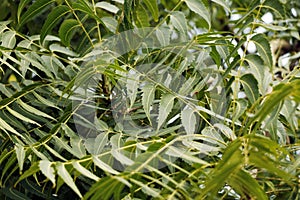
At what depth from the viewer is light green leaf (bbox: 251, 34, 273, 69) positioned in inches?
35.3

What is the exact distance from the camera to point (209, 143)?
3.01 feet

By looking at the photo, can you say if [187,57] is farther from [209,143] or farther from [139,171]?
[139,171]

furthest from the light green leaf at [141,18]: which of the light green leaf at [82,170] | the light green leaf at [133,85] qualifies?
the light green leaf at [82,170]

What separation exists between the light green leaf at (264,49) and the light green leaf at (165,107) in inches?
5.9

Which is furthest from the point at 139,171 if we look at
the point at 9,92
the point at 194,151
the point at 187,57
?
the point at 9,92

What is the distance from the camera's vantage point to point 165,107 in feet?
2.92

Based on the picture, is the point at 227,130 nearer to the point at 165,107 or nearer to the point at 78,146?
the point at 165,107

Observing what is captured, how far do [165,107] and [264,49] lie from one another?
0.17m

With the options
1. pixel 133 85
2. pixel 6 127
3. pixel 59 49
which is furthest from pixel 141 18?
pixel 6 127

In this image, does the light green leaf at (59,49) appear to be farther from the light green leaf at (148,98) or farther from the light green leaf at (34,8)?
the light green leaf at (148,98)

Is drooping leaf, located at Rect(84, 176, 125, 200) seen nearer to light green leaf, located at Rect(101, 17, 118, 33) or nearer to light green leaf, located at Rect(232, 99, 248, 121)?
light green leaf, located at Rect(232, 99, 248, 121)

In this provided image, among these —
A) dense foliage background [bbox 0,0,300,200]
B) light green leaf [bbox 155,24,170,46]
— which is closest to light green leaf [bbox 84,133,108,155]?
dense foliage background [bbox 0,0,300,200]

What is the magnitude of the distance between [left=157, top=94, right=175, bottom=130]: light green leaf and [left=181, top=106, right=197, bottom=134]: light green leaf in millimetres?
24

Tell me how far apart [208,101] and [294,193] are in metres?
0.24
